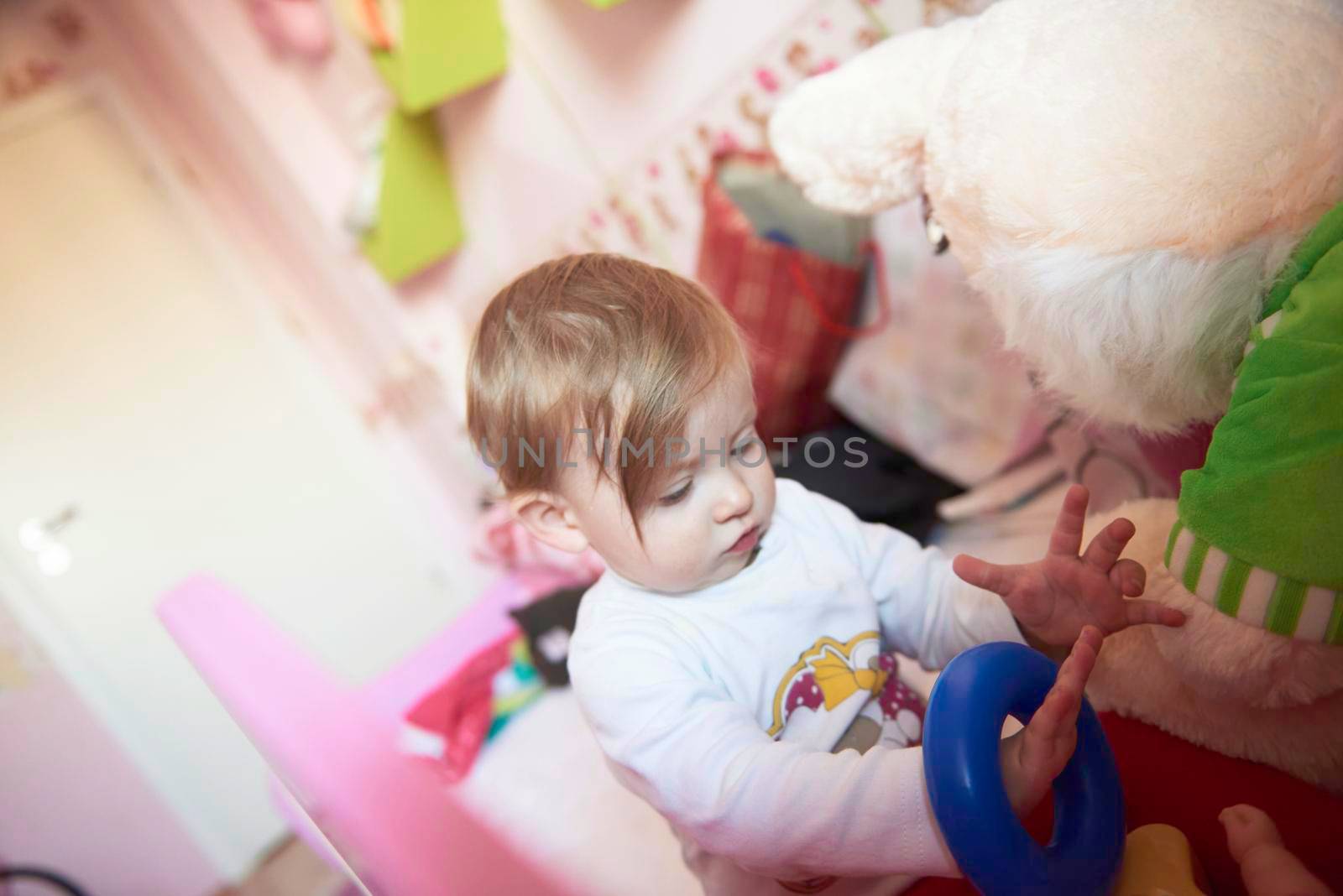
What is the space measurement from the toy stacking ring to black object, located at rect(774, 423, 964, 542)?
14.2 inches

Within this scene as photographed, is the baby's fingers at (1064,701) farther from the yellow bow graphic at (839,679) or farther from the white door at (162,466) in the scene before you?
the white door at (162,466)

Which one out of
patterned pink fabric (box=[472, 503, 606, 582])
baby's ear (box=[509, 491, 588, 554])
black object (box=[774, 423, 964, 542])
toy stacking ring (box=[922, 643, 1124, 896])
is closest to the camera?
toy stacking ring (box=[922, 643, 1124, 896])

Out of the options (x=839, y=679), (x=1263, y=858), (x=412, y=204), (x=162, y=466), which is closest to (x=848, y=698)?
(x=839, y=679)

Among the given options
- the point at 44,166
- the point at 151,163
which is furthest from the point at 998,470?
the point at 151,163

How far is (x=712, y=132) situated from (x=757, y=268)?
25 cm

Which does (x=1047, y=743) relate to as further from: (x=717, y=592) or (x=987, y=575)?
(x=717, y=592)

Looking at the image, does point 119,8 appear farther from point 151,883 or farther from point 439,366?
point 151,883

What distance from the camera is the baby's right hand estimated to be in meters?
0.49

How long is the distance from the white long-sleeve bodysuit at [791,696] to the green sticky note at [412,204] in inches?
49.2

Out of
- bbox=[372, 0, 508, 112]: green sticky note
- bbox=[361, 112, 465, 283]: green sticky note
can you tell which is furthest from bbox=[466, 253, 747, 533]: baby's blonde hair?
bbox=[361, 112, 465, 283]: green sticky note

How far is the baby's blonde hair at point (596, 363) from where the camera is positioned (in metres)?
0.61

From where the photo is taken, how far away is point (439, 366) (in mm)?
2006

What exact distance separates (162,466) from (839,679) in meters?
1.64

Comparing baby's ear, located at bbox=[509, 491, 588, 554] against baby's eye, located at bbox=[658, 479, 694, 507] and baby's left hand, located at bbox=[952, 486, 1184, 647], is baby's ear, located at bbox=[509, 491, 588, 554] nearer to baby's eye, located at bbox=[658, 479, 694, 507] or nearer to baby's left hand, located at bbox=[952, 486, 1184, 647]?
baby's eye, located at bbox=[658, 479, 694, 507]
